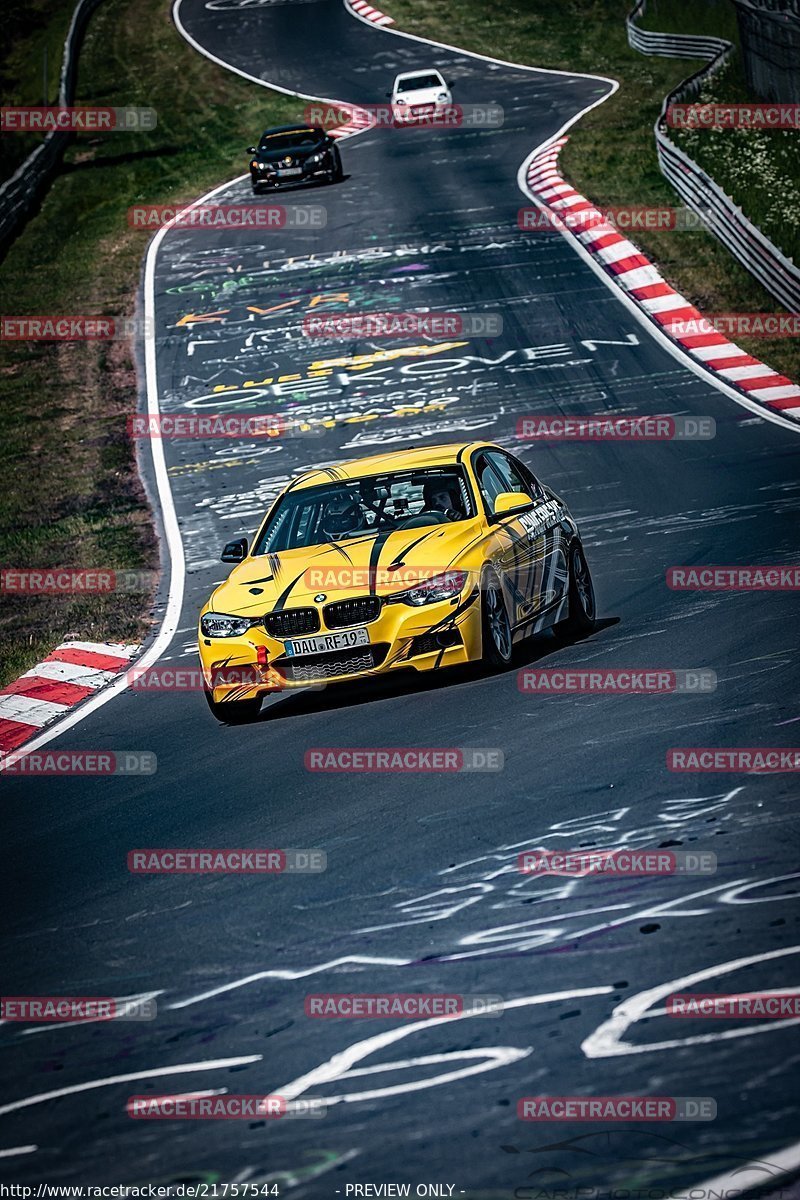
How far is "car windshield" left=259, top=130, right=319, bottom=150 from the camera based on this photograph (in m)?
36.4

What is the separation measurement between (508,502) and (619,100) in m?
32.3

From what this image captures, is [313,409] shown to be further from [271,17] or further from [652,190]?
[271,17]

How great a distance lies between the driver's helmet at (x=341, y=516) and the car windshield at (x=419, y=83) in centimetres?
3281

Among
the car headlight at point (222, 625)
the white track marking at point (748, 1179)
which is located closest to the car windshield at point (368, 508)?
the car headlight at point (222, 625)

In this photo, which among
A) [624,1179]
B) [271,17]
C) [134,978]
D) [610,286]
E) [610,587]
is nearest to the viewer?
[624,1179]

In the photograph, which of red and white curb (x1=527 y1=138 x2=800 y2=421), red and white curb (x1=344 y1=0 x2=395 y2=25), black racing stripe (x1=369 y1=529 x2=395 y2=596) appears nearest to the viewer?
black racing stripe (x1=369 y1=529 x2=395 y2=596)

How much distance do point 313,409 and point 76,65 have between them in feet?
114

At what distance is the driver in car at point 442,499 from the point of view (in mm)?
11375

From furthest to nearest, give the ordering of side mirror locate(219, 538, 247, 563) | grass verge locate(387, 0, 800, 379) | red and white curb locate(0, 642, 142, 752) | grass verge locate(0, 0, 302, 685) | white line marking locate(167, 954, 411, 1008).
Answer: grass verge locate(387, 0, 800, 379) → grass verge locate(0, 0, 302, 685) → red and white curb locate(0, 642, 142, 752) → side mirror locate(219, 538, 247, 563) → white line marking locate(167, 954, 411, 1008)

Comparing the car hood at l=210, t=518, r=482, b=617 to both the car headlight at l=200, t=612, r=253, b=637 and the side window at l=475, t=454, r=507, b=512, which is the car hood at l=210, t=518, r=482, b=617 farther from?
the side window at l=475, t=454, r=507, b=512

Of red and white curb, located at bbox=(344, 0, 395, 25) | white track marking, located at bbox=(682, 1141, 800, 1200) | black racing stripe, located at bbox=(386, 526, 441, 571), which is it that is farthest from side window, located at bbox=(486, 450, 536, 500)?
red and white curb, located at bbox=(344, 0, 395, 25)

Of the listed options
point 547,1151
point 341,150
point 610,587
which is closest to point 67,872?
point 547,1151

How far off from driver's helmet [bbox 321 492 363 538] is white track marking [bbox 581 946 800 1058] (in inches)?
238

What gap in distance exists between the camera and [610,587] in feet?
44.6
